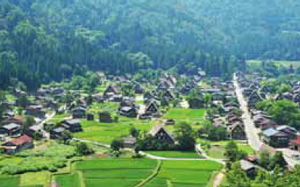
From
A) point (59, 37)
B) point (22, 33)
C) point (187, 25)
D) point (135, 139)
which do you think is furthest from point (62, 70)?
point (187, 25)

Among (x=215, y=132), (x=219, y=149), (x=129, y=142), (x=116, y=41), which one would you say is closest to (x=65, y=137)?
(x=129, y=142)

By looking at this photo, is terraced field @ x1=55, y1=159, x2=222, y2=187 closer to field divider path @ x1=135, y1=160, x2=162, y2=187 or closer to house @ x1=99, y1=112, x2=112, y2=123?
field divider path @ x1=135, y1=160, x2=162, y2=187

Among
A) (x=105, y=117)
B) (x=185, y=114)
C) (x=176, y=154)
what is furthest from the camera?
(x=185, y=114)

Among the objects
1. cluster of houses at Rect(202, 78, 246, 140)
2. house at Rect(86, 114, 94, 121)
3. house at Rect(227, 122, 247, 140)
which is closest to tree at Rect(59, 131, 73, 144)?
house at Rect(86, 114, 94, 121)

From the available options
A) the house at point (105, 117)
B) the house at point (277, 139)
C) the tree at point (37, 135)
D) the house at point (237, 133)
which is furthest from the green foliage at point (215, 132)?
the tree at point (37, 135)

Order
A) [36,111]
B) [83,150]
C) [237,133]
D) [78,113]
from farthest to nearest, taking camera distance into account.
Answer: [36,111] < [78,113] < [237,133] < [83,150]

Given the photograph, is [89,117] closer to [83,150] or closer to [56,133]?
[56,133]
